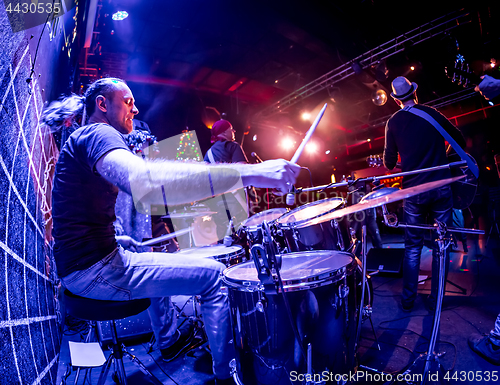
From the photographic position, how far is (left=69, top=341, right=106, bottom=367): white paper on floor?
1.53 m

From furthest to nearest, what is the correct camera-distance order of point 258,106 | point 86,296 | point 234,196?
point 258,106, point 234,196, point 86,296

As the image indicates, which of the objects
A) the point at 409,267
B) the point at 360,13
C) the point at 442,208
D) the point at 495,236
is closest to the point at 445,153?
the point at 442,208

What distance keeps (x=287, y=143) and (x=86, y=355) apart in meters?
9.07

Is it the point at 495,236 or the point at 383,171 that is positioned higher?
the point at 383,171

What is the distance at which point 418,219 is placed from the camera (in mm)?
2574

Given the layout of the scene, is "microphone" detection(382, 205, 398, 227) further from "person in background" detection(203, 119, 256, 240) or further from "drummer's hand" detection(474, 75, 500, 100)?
"person in background" detection(203, 119, 256, 240)

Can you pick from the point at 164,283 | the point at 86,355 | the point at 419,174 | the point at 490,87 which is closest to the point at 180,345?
the point at 86,355

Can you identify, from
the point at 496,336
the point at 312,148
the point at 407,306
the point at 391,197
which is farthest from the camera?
the point at 312,148

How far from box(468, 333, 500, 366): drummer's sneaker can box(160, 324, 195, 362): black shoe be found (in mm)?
2076

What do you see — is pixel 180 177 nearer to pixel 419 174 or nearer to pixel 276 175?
pixel 276 175

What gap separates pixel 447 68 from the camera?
5.11 metres

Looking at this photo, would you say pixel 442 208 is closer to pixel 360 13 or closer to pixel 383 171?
pixel 360 13

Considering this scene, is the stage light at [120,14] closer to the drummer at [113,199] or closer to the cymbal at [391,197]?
the drummer at [113,199]

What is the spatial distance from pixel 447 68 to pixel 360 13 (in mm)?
1995
